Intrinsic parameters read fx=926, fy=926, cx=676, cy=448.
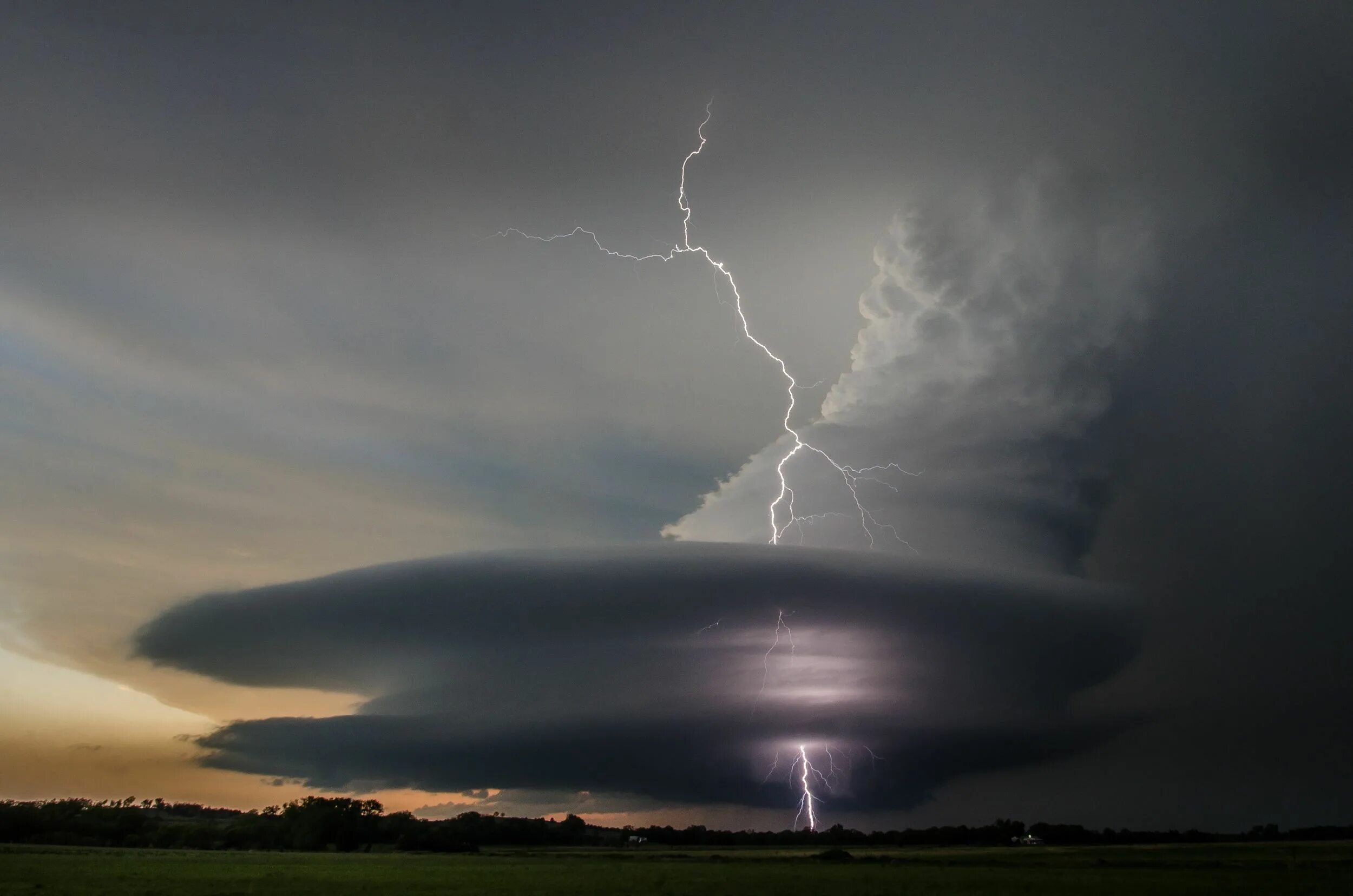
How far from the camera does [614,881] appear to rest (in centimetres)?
5469

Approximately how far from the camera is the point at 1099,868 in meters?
71.6

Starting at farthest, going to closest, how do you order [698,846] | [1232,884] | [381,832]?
[698,846]
[381,832]
[1232,884]

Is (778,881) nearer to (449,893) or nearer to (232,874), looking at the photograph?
(449,893)

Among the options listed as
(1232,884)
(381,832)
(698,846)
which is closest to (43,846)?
(381,832)

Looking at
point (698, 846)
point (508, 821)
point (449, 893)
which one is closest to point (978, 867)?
point (449, 893)

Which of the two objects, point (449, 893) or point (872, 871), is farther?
point (872, 871)

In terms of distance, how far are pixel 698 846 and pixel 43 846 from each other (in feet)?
315

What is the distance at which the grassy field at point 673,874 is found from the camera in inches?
1906

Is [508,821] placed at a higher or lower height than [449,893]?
higher

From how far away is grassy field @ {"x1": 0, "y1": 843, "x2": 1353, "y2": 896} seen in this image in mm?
48406

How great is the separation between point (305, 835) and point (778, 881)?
338 feet

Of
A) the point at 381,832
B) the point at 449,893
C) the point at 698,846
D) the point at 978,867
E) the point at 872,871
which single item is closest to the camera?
the point at 449,893

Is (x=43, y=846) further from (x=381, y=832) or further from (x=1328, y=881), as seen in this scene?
(x=1328, y=881)

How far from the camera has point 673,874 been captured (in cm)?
6353
